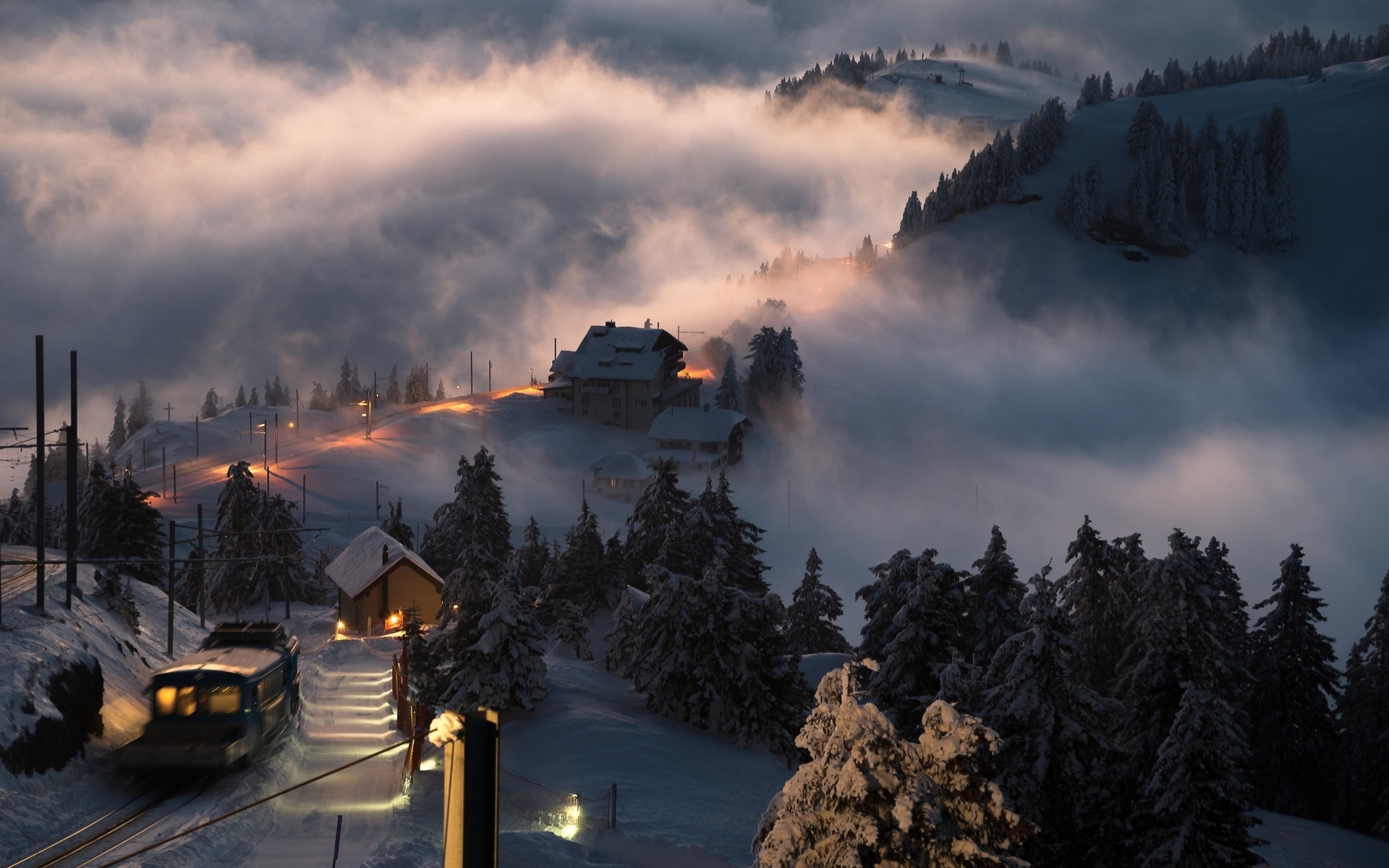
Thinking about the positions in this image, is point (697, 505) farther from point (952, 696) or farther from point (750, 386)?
point (750, 386)

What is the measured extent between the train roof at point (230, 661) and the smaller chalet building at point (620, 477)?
83034mm

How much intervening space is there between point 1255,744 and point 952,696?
29307 mm

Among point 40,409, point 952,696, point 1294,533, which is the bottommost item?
point 1294,533

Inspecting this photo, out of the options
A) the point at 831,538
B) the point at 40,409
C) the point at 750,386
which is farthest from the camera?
the point at 750,386

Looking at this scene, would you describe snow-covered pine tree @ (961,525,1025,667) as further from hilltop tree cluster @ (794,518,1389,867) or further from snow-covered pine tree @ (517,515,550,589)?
snow-covered pine tree @ (517,515,550,589)

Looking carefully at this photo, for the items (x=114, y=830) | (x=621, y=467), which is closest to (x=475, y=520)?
(x=114, y=830)

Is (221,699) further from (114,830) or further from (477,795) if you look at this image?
(477,795)

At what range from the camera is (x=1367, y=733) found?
1624 inches

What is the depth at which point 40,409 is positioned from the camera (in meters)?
30.4

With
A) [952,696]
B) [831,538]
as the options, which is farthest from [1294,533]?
[952,696]

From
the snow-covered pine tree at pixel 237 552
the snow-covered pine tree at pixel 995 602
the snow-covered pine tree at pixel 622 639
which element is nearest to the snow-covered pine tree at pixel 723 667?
the snow-covered pine tree at pixel 995 602

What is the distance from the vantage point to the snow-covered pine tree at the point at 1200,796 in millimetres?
22031

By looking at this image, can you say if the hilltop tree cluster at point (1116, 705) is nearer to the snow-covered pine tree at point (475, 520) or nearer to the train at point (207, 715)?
the train at point (207, 715)

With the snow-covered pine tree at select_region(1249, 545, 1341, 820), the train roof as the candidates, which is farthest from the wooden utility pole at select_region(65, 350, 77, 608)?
the snow-covered pine tree at select_region(1249, 545, 1341, 820)
